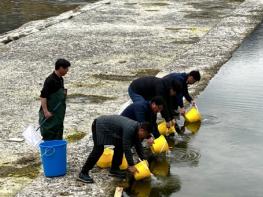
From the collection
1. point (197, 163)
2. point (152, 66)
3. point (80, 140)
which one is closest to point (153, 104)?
point (197, 163)

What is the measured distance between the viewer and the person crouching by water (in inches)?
328

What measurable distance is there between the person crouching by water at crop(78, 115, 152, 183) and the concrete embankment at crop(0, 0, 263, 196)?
11.7 inches

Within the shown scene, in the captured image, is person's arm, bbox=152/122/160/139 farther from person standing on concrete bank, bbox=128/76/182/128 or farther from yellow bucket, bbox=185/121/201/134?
yellow bucket, bbox=185/121/201/134

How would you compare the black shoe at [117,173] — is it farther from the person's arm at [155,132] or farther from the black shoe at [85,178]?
the person's arm at [155,132]

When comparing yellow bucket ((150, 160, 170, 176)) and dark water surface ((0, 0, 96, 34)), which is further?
dark water surface ((0, 0, 96, 34))

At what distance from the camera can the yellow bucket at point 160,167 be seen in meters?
9.48

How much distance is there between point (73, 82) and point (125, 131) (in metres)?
7.74

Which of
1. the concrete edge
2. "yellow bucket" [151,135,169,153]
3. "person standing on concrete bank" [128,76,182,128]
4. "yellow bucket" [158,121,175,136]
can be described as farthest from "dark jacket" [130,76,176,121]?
the concrete edge

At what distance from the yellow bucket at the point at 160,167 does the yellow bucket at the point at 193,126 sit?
1.90 metres

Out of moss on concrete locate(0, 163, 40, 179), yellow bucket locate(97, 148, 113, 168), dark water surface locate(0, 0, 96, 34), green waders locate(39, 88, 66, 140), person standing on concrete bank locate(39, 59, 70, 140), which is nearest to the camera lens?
person standing on concrete bank locate(39, 59, 70, 140)

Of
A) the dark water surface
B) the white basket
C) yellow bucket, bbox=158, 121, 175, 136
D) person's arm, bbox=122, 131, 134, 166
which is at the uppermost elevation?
person's arm, bbox=122, 131, 134, 166

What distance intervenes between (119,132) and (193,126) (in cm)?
368

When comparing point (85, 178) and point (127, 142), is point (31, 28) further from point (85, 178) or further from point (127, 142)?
point (127, 142)

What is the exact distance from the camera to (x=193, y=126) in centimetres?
1195
